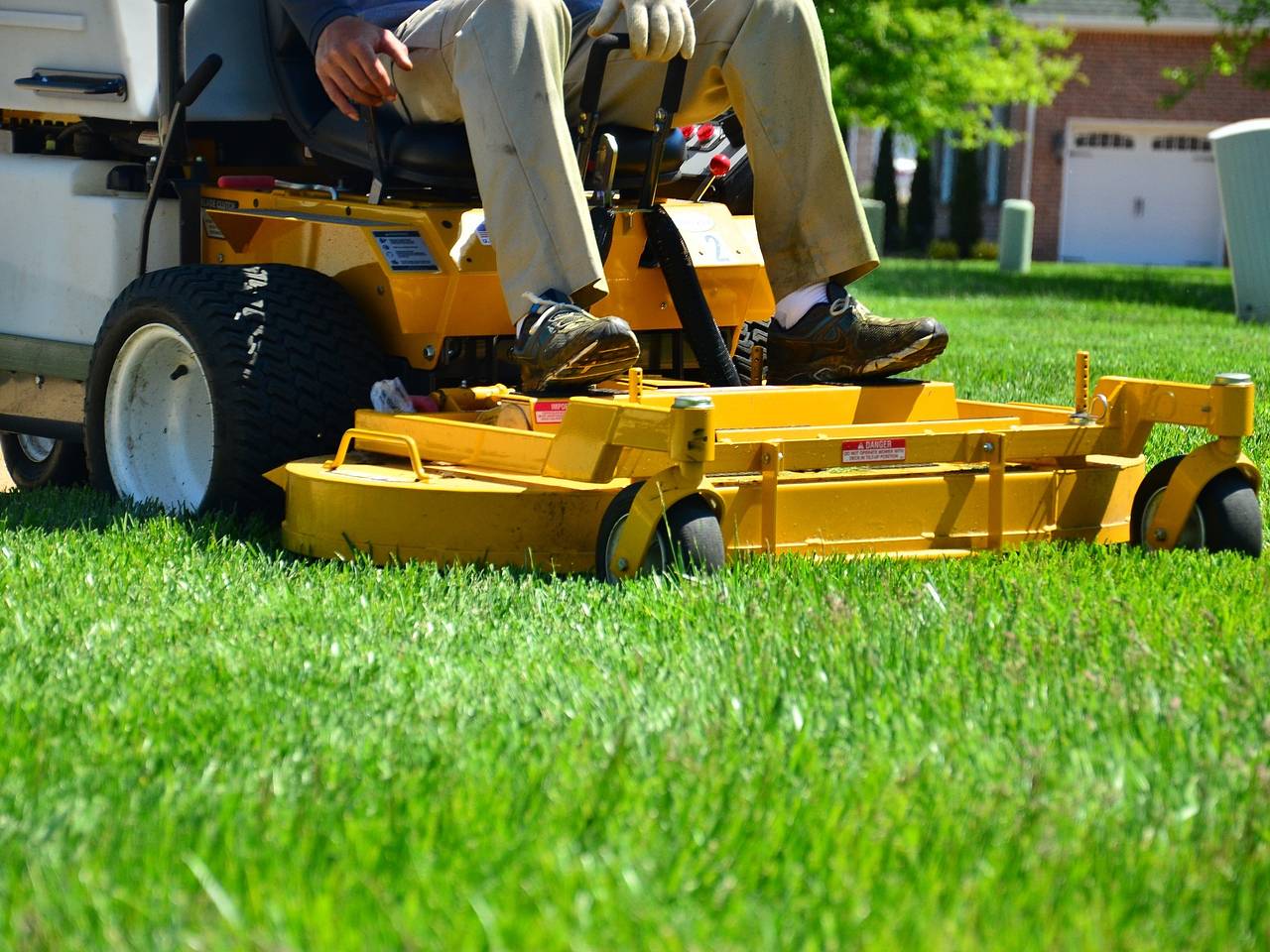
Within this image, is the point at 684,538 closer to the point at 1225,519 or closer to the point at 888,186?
the point at 1225,519

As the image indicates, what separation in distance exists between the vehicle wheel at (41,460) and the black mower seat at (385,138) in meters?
1.14

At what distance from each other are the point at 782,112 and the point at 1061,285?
48.8ft

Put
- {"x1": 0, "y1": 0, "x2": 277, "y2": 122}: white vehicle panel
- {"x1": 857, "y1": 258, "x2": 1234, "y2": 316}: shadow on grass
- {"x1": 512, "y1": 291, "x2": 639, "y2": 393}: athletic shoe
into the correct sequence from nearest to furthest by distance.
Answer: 1. {"x1": 512, "y1": 291, "x2": 639, "y2": 393}: athletic shoe
2. {"x1": 0, "y1": 0, "x2": 277, "y2": 122}: white vehicle panel
3. {"x1": 857, "y1": 258, "x2": 1234, "y2": 316}: shadow on grass

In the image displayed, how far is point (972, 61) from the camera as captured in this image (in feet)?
76.8

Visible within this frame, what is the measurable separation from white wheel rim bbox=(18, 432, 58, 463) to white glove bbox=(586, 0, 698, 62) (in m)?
2.24

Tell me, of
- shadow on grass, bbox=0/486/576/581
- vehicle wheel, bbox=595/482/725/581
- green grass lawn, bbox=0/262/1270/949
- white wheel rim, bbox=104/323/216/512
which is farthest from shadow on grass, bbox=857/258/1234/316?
green grass lawn, bbox=0/262/1270/949

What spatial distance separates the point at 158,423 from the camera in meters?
4.50

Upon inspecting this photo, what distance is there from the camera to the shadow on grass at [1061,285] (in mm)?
16219

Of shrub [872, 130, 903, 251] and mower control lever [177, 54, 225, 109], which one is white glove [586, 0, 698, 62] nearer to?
mower control lever [177, 54, 225, 109]

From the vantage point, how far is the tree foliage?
2078 centimetres

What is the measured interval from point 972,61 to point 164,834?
22406 mm

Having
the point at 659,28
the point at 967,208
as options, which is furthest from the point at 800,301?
the point at 967,208

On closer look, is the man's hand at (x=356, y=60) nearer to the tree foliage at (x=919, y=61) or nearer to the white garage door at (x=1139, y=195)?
the tree foliage at (x=919, y=61)

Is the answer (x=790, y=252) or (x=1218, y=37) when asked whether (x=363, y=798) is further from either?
(x=1218, y=37)
